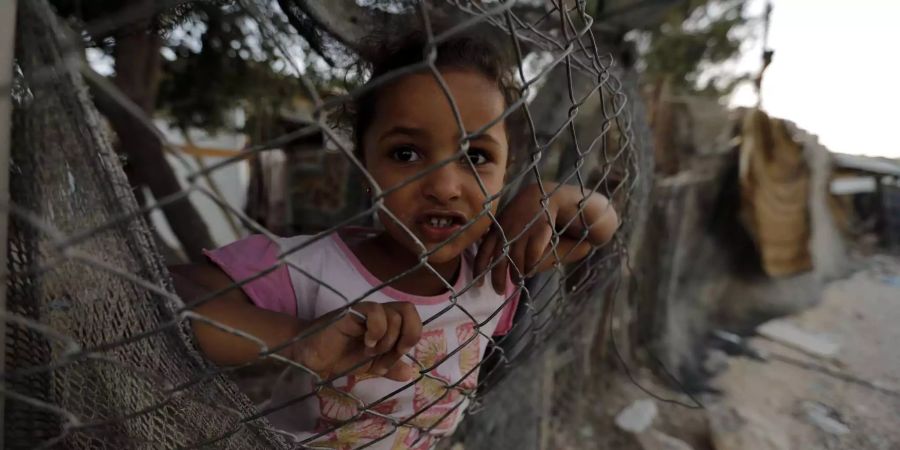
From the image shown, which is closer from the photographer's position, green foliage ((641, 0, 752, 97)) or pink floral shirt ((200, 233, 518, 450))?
pink floral shirt ((200, 233, 518, 450))

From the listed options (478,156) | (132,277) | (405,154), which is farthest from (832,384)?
(132,277)

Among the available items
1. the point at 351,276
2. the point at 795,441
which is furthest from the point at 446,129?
the point at 795,441

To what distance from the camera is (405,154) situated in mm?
620

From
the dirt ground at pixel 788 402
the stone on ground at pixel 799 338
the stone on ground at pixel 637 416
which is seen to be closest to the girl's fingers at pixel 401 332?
the dirt ground at pixel 788 402

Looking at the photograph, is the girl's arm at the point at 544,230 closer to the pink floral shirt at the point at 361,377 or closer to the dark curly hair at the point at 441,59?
the pink floral shirt at the point at 361,377

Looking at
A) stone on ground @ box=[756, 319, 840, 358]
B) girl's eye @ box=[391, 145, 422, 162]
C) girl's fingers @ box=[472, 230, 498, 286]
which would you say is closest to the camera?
girl's eye @ box=[391, 145, 422, 162]

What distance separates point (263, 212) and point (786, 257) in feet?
13.5

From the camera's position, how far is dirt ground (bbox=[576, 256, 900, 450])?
200cm

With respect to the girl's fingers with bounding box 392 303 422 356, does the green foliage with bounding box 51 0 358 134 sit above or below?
above

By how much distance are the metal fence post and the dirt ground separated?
1.97m

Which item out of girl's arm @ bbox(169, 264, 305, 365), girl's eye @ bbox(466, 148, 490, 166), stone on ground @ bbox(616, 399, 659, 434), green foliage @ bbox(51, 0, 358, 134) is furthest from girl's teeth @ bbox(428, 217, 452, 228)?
stone on ground @ bbox(616, 399, 659, 434)

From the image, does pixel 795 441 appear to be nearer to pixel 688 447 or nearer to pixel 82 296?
pixel 688 447

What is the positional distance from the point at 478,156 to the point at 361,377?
356 mm

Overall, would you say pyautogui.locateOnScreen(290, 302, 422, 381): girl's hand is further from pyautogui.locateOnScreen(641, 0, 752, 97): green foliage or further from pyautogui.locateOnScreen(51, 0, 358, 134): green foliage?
pyautogui.locateOnScreen(641, 0, 752, 97): green foliage
